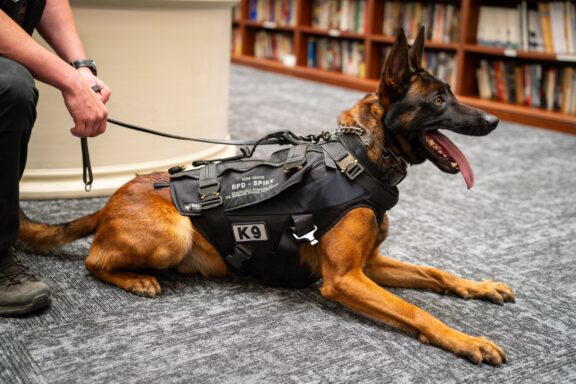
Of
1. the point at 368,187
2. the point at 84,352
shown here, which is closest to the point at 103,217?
the point at 84,352

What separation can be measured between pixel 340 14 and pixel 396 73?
16.7 ft

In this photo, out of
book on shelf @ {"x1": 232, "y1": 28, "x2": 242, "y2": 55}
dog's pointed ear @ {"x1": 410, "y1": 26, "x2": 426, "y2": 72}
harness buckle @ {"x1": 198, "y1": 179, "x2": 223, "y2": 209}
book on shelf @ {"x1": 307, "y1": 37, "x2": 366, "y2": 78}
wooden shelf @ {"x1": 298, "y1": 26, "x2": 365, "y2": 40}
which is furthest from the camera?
book on shelf @ {"x1": 232, "y1": 28, "x2": 242, "y2": 55}

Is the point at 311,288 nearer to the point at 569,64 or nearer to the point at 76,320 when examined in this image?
the point at 76,320

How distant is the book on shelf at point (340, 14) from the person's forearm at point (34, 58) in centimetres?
505

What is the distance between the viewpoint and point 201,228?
182cm

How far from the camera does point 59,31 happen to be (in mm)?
1887

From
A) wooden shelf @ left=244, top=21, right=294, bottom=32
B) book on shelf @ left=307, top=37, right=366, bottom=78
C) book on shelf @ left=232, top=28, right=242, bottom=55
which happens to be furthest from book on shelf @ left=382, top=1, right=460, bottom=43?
book on shelf @ left=232, top=28, right=242, bottom=55

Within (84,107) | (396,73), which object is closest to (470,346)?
(396,73)

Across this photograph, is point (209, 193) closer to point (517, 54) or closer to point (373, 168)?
point (373, 168)

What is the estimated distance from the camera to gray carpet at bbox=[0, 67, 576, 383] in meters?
1.47

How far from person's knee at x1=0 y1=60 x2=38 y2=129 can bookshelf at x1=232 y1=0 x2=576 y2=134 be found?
12.6 ft

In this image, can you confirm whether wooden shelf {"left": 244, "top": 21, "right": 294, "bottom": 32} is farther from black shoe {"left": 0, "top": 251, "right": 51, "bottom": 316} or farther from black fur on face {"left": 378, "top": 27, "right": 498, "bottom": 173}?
black shoe {"left": 0, "top": 251, "right": 51, "bottom": 316}

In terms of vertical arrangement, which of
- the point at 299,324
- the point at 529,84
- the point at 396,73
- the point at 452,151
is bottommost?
the point at 299,324

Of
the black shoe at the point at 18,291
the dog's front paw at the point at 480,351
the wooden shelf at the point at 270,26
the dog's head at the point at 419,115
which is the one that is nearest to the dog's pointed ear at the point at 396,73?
the dog's head at the point at 419,115
